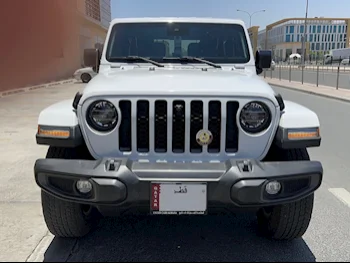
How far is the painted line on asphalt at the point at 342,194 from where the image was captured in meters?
4.22

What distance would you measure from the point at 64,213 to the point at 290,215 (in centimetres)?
182

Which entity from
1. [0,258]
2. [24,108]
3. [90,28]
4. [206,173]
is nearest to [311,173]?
[206,173]

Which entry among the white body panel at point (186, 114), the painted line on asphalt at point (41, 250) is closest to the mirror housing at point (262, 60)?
the white body panel at point (186, 114)

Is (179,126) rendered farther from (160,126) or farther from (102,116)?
(102,116)

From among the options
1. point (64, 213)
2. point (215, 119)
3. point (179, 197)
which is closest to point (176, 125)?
point (215, 119)

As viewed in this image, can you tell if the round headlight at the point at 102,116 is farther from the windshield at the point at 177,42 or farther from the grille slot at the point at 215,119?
the windshield at the point at 177,42

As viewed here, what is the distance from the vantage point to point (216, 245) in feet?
10.5

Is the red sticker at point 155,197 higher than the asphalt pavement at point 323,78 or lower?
higher

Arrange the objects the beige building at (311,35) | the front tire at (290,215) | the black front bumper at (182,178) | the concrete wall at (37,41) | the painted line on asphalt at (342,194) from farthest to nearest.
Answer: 1. the beige building at (311,35)
2. the concrete wall at (37,41)
3. the painted line on asphalt at (342,194)
4. the front tire at (290,215)
5. the black front bumper at (182,178)

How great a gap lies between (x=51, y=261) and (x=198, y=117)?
64.0 inches

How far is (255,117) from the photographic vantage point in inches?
107

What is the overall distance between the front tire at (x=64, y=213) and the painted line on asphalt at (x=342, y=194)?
114 inches

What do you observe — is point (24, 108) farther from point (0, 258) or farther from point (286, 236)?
point (286, 236)

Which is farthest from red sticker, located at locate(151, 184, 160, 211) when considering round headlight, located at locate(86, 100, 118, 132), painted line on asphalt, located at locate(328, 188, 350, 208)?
painted line on asphalt, located at locate(328, 188, 350, 208)
